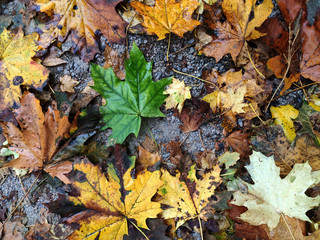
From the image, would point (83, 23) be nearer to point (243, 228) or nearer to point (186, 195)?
point (186, 195)

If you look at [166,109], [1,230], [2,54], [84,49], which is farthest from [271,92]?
[1,230]

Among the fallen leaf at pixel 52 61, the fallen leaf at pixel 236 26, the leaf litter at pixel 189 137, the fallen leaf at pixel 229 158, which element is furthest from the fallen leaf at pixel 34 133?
the fallen leaf at pixel 236 26

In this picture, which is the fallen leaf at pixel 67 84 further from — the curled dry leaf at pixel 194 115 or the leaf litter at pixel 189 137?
the curled dry leaf at pixel 194 115

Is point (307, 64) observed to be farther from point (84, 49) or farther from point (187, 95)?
point (84, 49)

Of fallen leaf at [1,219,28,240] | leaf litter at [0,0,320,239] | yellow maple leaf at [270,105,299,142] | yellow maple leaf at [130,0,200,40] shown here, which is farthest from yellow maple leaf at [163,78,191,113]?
fallen leaf at [1,219,28,240]

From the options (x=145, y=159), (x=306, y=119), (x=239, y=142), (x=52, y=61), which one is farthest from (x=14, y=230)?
(x=306, y=119)

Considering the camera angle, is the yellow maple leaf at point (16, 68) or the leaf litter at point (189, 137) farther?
the yellow maple leaf at point (16, 68)

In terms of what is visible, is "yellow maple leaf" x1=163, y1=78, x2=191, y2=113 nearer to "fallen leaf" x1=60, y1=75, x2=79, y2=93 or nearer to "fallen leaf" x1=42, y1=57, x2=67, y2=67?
"fallen leaf" x1=60, y1=75, x2=79, y2=93
